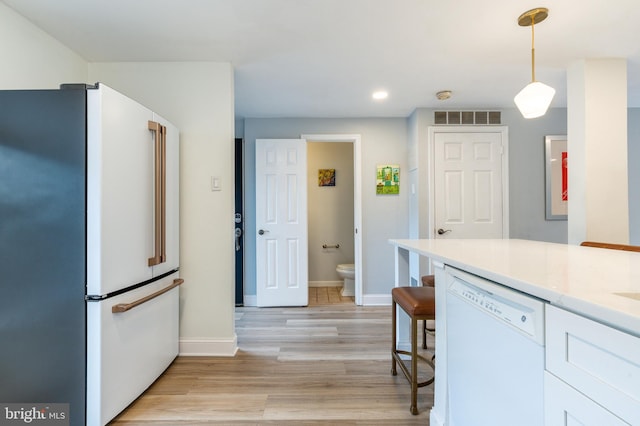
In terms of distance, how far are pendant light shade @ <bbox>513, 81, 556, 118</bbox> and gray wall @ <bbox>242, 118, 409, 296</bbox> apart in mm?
2012

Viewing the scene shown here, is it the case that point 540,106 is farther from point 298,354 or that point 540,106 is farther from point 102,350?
point 102,350

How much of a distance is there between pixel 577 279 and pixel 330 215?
13.2 feet

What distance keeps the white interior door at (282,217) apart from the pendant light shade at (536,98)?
234 cm

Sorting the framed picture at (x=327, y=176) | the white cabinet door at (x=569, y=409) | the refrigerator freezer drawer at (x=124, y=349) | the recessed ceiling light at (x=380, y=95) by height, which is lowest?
the refrigerator freezer drawer at (x=124, y=349)

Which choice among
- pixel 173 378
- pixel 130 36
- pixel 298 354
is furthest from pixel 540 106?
pixel 173 378

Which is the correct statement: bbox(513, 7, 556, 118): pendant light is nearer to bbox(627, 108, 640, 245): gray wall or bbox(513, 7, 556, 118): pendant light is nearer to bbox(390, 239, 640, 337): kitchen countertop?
bbox(390, 239, 640, 337): kitchen countertop

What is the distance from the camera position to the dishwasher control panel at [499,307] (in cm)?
81

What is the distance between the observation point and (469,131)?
347 cm

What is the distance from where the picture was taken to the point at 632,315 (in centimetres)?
50

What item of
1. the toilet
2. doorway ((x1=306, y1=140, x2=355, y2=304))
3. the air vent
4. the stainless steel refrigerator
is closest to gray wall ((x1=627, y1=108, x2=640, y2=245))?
the air vent

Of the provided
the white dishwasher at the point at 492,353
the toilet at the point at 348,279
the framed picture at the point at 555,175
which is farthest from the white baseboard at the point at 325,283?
the white dishwasher at the point at 492,353

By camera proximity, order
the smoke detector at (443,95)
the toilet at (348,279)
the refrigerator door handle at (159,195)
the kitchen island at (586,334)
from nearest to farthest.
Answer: the kitchen island at (586,334) < the refrigerator door handle at (159,195) < the smoke detector at (443,95) < the toilet at (348,279)

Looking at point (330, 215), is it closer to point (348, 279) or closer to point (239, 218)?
point (348, 279)

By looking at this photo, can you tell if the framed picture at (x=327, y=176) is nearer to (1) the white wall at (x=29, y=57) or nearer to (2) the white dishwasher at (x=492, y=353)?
Answer: (1) the white wall at (x=29, y=57)
